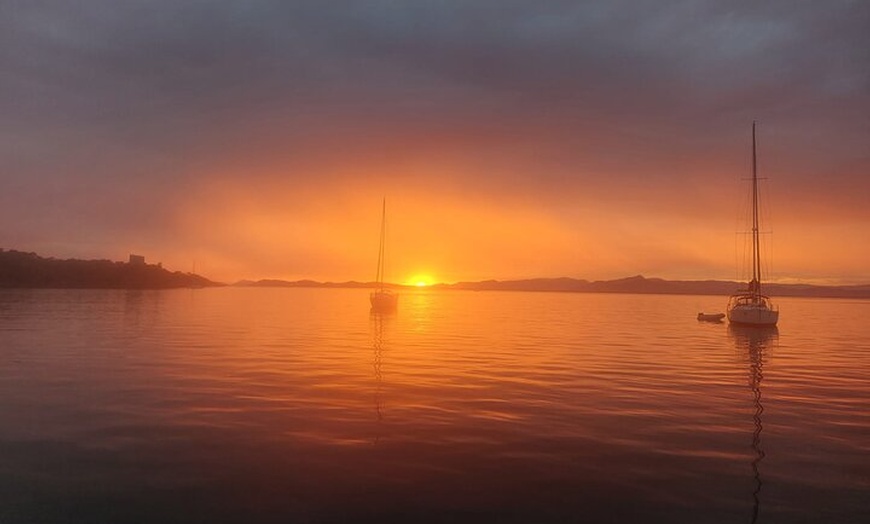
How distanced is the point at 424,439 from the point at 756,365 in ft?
92.1

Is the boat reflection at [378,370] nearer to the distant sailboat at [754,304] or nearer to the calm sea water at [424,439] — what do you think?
the calm sea water at [424,439]

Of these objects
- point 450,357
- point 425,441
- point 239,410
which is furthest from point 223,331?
point 425,441

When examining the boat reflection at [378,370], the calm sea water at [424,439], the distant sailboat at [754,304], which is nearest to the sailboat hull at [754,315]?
the distant sailboat at [754,304]

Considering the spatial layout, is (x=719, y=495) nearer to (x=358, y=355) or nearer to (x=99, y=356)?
(x=358, y=355)

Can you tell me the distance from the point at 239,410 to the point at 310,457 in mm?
6755

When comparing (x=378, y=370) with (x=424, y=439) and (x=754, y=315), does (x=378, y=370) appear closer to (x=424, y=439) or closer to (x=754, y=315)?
(x=424, y=439)

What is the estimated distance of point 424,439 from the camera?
17344 millimetres

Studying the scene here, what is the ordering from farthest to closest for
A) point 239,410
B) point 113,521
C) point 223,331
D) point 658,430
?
point 223,331 < point 239,410 < point 658,430 < point 113,521

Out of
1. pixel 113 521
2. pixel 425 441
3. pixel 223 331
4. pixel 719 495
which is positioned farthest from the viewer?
pixel 223 331

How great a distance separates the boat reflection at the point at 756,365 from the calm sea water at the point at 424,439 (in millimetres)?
136

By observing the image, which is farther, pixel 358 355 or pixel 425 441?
pixel 358 355

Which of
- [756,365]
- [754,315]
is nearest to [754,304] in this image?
[754,315]

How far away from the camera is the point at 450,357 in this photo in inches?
A: 1527

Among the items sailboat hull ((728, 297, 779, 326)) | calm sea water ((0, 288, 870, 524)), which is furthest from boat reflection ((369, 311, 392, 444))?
sailboat hull ((728, 297, 779, 326))
